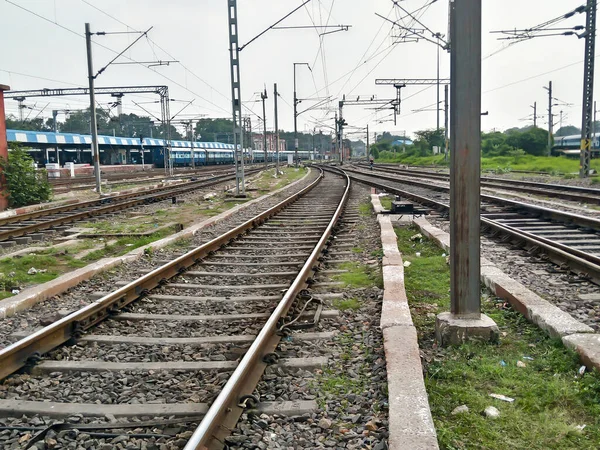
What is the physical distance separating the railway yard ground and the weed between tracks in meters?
0.01

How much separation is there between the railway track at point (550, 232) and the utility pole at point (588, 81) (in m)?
12.8

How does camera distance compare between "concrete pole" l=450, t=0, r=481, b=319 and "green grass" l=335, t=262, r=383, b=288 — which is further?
"green grass" l=335, t=262, r=383, b=288

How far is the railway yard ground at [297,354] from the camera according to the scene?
3.14 m

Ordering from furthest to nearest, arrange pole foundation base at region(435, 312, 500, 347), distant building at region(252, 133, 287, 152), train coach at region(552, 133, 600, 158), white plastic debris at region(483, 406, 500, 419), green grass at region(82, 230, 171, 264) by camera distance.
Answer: distant building at region(252, 133, 287, 152) < train coach at region(552, 133, 600, 158) < green grass at region(82, 230, 171, 264) < pole foundation base at region(435, 312, 500, 347) < white plastic debris at region(483, 406, 500, 419)

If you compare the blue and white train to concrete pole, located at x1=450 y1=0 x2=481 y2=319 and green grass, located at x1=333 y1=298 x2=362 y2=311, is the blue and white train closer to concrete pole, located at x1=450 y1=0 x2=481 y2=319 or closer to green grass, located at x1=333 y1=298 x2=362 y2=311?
green grass, located at x1=333 y1=298 x2=362 y2=311

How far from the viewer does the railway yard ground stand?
3145 millimetres

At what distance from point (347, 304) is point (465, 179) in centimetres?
191

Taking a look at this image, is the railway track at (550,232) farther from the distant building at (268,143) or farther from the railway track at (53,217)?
the distant building at (268,143)

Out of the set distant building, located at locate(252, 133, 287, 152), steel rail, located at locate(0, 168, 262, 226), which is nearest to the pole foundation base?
steel rail, located at locate(0, 168, 262, 226)

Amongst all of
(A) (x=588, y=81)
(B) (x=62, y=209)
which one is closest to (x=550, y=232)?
(B) (x=62, y=209)

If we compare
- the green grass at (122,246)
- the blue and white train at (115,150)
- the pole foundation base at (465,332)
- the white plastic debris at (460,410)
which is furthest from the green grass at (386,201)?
the blue and white train at (115,150)

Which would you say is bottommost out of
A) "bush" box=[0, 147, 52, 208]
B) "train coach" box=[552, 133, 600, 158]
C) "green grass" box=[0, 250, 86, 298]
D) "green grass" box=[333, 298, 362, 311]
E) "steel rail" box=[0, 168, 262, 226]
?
"green grass" box=[333, 298, 362, 311]

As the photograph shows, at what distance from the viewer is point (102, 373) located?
13.4 feet

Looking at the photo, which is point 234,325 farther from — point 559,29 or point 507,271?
point 559,29
